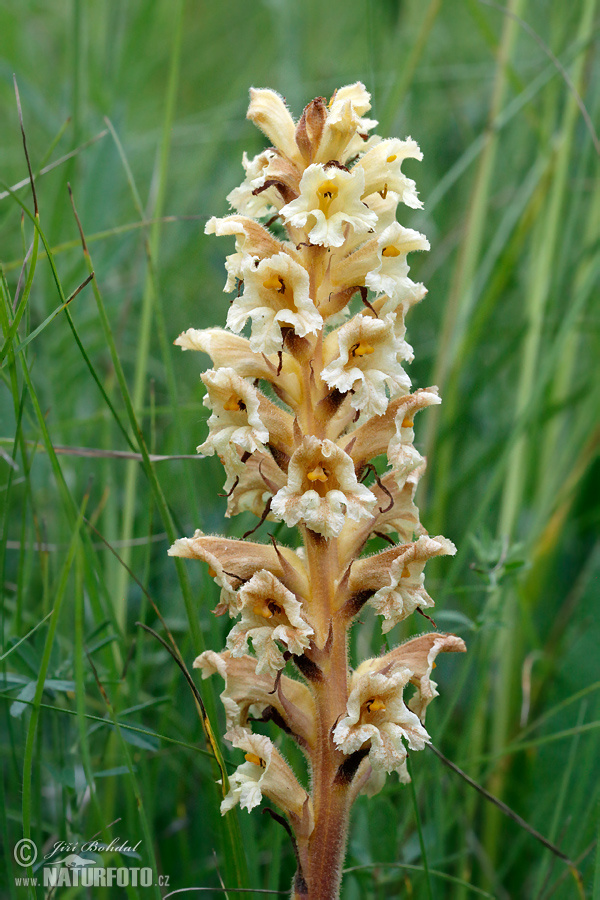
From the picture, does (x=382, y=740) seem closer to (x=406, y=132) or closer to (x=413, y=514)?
(x=413, y=514)

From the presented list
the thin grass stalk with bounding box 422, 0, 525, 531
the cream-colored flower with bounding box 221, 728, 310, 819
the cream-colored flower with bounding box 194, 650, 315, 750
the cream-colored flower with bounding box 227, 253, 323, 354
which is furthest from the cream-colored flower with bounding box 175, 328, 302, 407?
the thin grass stalk with bounding box 422, 0, 525, 531

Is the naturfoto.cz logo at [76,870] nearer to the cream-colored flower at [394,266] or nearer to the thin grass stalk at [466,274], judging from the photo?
the cream-colored flower at [394,266]

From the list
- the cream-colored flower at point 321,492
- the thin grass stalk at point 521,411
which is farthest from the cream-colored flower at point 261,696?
the thin grass stalk at point 521,411

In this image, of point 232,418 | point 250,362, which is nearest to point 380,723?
point 232,418

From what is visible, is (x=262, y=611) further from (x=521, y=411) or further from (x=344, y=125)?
(x=521, y=411)

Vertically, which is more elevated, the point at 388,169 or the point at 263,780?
the point at 388,169

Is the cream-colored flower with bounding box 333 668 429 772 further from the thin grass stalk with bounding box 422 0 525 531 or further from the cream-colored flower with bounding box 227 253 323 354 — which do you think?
the thin grass stalk with bounding box 422 0 525 531
